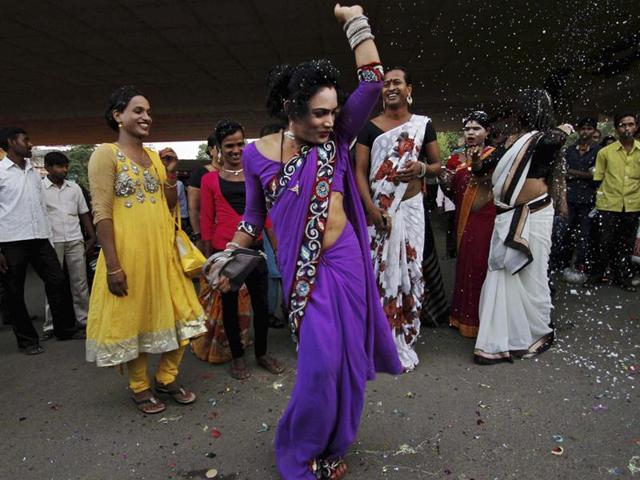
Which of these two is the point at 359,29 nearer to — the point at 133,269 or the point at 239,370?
the point at 133,269

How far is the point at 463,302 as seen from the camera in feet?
13.4

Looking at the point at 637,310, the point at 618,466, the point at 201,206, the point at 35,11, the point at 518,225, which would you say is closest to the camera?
the point at 618,466

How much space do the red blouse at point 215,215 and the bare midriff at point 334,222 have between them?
61.3 inches

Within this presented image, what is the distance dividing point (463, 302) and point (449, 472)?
81.6 inches

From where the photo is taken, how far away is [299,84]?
1954 millimetres

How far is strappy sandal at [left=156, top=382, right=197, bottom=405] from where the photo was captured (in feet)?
9.86

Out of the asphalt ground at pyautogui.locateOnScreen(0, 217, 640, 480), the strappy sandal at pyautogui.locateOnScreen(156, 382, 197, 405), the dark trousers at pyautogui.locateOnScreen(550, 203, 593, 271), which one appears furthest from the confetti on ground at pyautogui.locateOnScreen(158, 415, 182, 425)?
the dark trousers at pyautogui.locateOnScreen(550, 203, 593, 271)

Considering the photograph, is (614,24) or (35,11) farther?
(614,24)

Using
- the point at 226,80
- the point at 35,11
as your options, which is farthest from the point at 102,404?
the point at 226,80

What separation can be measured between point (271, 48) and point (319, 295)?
746 centimetres

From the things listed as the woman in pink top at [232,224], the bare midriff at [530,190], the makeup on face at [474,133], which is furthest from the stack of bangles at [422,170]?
the woman in pink top at [232,224]

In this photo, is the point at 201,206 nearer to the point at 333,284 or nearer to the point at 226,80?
the point at 333,284

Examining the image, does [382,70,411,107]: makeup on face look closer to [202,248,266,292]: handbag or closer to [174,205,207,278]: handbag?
[174,205,207,278]: handbag

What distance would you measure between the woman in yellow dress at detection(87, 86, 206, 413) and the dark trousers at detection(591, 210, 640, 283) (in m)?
4.96
